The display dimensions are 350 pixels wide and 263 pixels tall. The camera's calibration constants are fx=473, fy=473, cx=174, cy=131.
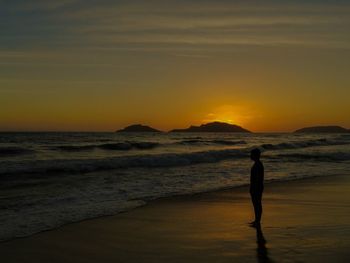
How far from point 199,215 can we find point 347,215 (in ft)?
11.4

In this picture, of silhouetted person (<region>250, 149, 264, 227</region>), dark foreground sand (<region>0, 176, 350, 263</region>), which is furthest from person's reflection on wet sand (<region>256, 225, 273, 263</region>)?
silhouetted person (<region>250, 149, 264, 227</region>)

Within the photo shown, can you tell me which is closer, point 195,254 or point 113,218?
point 195,254

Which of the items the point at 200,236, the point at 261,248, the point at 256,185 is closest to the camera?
the point at 261,248

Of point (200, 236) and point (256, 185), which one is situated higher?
point (256, 185)

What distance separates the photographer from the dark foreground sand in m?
7.59

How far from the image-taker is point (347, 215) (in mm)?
11102

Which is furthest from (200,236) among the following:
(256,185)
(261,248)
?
(256,185)

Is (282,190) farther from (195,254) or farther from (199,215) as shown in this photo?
(195,254)

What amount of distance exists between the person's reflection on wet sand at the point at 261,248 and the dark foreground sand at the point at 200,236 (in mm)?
15

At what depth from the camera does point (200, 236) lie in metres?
8.99

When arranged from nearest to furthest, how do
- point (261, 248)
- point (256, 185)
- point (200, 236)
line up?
point (261, 248)
point (200, 236)
point (256, 185)

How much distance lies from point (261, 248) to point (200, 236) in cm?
138

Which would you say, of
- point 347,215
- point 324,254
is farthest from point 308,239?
point 347,215

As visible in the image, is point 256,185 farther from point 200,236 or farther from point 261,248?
point 261,248
